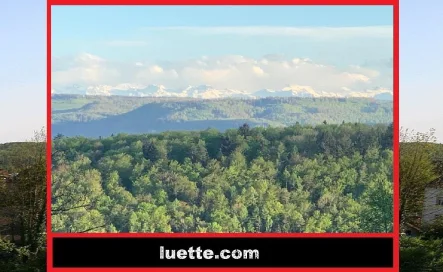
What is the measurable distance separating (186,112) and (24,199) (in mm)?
10249

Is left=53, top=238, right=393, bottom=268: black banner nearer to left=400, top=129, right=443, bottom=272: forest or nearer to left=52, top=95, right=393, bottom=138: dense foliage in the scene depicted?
left=52, top=95, right=393, bottom=138: dense foliage

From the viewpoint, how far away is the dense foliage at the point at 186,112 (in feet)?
31.0

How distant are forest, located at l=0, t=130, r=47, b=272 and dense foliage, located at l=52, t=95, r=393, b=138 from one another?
844 cm

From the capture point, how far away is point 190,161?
400 inches

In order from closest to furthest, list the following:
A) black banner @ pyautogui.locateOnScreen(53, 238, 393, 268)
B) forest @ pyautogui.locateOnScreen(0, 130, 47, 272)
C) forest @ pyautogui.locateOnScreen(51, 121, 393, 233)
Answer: black banner @ pyautogui.locateOnScreen(53, 238, 393, 268), forest @ pyautogui.locateOnScreen(51, 121, 393, 233), forest @ pyautogui.locateOnScreen(0, 130, 47, 272)

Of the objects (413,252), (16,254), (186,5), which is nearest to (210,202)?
(186,5)

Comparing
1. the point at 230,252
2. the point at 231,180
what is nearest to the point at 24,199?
the point at 231,180

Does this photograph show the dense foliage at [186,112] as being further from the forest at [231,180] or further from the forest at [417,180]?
the forest at [417,180]

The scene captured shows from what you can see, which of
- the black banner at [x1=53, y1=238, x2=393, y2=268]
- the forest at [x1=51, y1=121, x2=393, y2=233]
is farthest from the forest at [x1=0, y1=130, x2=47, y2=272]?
the black banner at [x1=53, y1=238, x2=393, y2=268]

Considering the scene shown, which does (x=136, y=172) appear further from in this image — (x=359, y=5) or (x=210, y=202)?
(x=359, y=5)

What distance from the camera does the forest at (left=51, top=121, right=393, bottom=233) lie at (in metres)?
10.0

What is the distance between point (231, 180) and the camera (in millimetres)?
10406

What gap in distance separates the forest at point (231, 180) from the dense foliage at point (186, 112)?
206mm

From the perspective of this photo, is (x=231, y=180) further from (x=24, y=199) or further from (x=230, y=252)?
(x=24, y=199)
